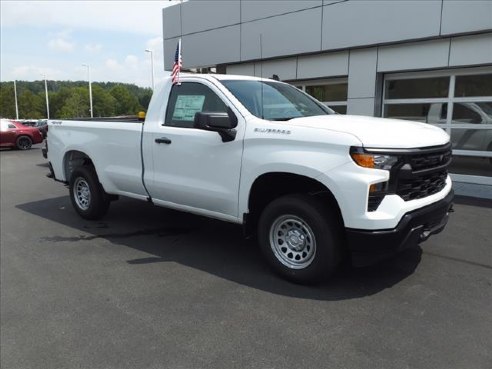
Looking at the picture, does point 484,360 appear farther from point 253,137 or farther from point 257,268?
point 253,137

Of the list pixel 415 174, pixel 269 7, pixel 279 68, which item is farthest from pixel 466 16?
pixel 415 174

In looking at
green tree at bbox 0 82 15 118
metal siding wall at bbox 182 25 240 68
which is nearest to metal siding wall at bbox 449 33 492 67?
metal siding wall at bbox 182 25 240 68

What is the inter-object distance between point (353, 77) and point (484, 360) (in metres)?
8.71

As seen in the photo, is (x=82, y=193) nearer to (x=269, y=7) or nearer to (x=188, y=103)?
(x=188, y=103)

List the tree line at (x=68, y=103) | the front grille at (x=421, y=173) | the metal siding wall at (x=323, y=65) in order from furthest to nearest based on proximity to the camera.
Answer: the tree line at (x=68, y=103), the metal siding wall at (x=323, y=65), the front grille at (x=421, y=173)

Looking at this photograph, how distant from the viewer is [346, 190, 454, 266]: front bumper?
12.1 feet

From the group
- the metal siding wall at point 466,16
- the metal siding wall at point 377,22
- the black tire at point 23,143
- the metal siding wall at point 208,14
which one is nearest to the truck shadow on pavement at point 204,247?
the metal siding wall at point 466,16

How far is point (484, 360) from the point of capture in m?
2.98

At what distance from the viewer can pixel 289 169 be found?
Answer: 4.03 m

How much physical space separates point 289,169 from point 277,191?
55 centimetres

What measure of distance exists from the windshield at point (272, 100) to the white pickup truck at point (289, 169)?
0.02 metres

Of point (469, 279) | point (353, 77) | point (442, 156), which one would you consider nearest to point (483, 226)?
point (469, 279)

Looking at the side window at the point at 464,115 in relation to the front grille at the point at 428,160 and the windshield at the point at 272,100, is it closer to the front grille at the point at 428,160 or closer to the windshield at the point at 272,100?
the windshield at the point at 272,100

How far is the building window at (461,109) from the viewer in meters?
9.23
